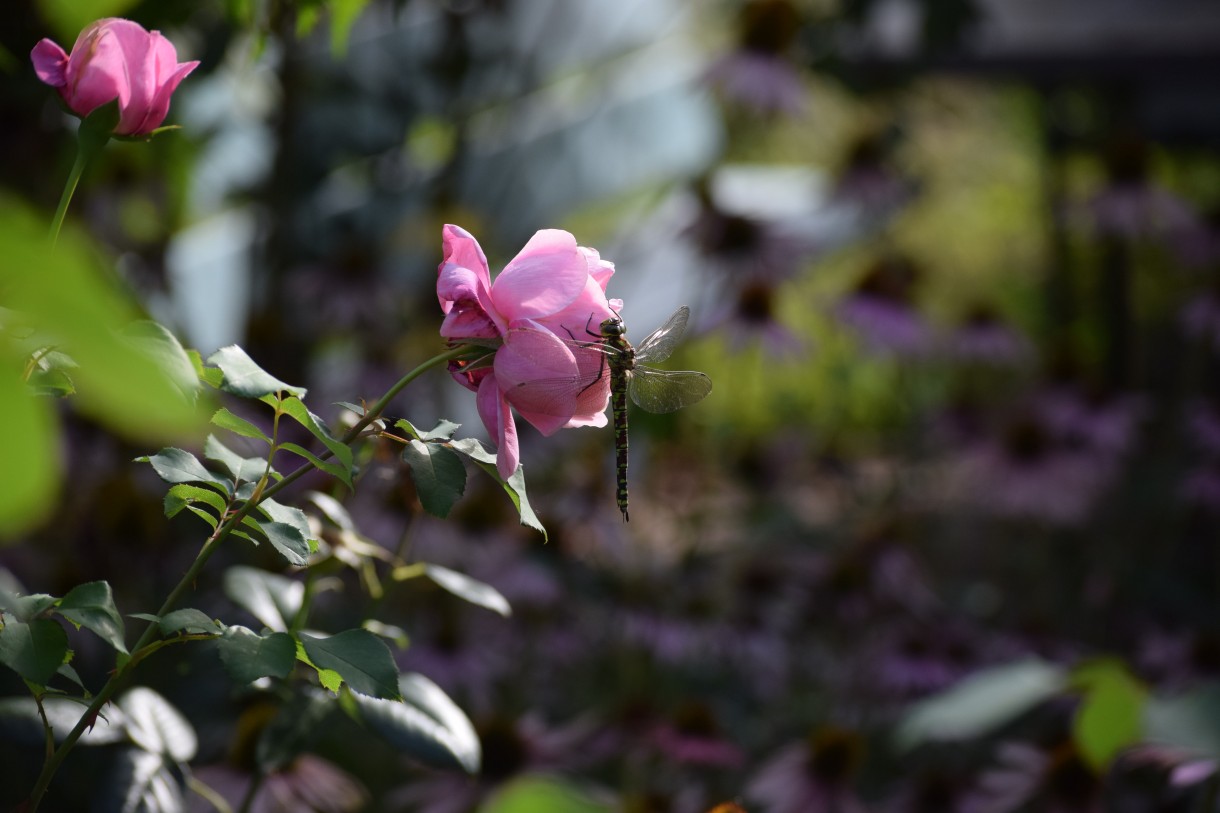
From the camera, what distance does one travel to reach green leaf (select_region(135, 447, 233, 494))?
0.35 meters

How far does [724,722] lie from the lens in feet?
4.58

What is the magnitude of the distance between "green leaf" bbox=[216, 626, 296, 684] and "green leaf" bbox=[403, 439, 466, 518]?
6 cm

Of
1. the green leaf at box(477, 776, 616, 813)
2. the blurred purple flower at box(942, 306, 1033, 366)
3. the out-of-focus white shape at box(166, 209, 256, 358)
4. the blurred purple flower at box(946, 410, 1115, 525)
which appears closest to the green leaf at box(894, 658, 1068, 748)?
the green leaf at box(477, 776, 616, 813)

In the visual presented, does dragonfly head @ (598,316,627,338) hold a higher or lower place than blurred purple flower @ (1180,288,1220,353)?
higher

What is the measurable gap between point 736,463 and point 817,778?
0.82 m

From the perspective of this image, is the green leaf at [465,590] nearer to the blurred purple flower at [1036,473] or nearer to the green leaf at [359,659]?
the green leaf at [359,659]

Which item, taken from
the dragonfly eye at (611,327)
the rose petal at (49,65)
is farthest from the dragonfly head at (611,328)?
the rose petal at (49,65)

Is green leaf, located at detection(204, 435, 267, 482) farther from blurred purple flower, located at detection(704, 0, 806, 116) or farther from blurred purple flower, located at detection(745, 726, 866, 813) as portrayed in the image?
blurred purple flower, located at detection(704, 0, 806, 116)

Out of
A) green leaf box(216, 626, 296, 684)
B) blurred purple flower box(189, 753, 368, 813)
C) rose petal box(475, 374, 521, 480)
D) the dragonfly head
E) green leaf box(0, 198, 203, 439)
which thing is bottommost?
blurred purple flower box(189, 753, 368, 813)

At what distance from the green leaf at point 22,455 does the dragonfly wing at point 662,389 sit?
0.43 m

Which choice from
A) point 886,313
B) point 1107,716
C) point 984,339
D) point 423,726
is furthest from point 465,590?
point 984,339

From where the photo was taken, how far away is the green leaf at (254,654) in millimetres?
328

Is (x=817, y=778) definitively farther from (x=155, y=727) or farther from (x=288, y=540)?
(x=288, y=540)

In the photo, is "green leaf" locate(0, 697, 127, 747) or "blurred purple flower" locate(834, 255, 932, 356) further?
"blurred purple flower" locate(834, 255, 932, 356)
